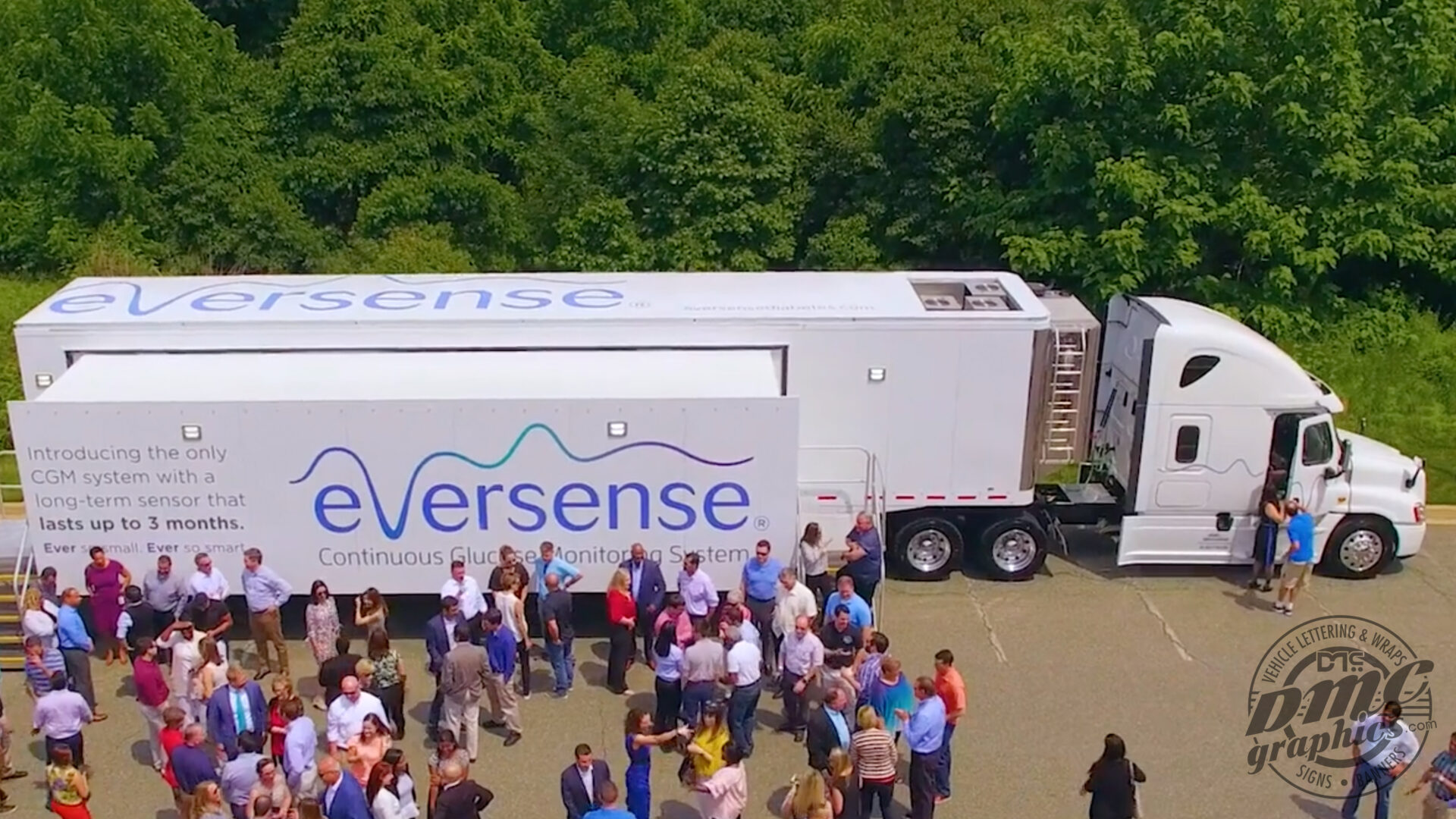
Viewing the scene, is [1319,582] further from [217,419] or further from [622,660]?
[217,419]

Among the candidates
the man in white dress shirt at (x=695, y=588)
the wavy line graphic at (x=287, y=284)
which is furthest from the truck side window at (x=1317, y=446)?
the wavy line graphic at (x=287, y=284)

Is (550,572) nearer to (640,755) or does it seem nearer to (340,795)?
(640,755)

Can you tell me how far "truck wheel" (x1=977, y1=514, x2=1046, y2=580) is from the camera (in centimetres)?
1453

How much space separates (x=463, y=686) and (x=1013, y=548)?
6472mm

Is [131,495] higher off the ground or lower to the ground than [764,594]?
higher

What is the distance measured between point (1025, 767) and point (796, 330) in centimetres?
466

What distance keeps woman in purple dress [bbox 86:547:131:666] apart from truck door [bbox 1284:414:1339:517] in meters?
11.4

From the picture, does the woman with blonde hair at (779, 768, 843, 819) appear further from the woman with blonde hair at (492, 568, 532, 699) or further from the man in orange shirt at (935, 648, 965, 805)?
the woman with blonde hair at (492, 568, 532, 699)

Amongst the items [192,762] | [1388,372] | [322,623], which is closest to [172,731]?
[192,762]

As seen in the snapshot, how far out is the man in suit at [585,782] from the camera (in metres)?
8.93

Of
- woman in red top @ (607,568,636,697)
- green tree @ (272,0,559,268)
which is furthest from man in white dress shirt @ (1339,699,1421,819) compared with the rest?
green tree @ (272,0,559,268)

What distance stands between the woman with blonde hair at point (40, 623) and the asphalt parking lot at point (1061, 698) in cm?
109

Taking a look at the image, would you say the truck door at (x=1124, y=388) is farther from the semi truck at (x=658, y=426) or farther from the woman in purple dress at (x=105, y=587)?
the woman in purple dress at (x=105, y=587)

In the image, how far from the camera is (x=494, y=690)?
11.4 metres
